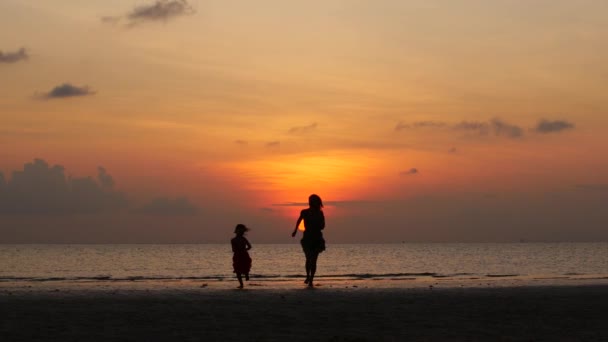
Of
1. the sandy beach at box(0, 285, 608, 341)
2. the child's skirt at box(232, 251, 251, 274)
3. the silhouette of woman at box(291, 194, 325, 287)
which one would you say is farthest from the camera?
the child's skirt at box(232, 251, 251, 274)

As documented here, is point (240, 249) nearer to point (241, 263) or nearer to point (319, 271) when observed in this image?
point (241, 263)

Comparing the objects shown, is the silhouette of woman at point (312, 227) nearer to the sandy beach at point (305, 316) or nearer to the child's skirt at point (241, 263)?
the child's skirt at point (241, 263)

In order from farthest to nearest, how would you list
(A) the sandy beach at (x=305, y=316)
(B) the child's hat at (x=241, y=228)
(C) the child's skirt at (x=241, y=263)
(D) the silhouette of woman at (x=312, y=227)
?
1. (C) the child's skirt at (x=241, y=263)
2. (B) the child's hat at (x=241, y=228)
3. (D) the silhouette of woman at (x=312, y=227)
4. (A) the sandy beach at (x=305, y=316)

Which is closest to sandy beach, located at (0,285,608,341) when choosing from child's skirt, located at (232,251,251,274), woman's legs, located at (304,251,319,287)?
woman's legs, located at (304,251,319,287)

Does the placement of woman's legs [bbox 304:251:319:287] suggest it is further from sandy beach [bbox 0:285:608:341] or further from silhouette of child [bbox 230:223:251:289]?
A: sandy beach [bbox 0:285:608:341]

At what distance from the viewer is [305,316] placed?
1466 centimetres

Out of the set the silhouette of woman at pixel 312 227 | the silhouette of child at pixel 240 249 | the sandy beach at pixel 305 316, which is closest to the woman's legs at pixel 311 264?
the silhouette of woman at pixel 312 227

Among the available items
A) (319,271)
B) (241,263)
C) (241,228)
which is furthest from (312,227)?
(319,271)

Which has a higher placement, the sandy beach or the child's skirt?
the child's skirt

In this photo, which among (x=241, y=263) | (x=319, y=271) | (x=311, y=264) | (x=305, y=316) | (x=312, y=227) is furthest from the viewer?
(x=319, y=271)

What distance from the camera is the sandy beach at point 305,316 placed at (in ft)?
40.8

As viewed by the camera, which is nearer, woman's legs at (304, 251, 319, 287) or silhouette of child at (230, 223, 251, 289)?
woman's legs at (304, 251, 319, 287)

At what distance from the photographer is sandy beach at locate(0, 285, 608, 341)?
12.4 metres

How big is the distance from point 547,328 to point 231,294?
893cm
